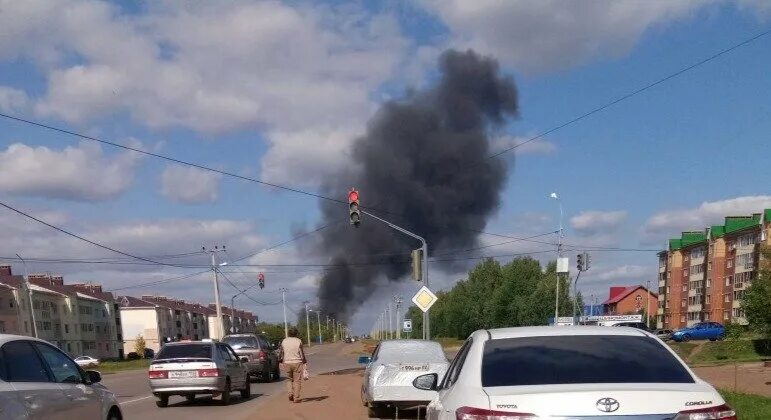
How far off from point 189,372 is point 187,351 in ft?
2.19

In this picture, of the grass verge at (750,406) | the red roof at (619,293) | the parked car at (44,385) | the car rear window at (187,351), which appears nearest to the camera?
the parked car at (44,385)

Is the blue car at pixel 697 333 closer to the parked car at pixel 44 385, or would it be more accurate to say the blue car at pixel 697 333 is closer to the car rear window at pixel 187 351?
the car rear window at pixel 187 351

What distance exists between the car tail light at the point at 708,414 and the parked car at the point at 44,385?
17.8 ft

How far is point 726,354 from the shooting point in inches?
1676

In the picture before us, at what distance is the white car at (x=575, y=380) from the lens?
181 inches

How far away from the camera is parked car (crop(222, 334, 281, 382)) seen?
28531 mm

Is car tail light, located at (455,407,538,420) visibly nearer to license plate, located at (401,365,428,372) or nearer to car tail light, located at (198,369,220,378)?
license plate, located at (401,365,428,372)

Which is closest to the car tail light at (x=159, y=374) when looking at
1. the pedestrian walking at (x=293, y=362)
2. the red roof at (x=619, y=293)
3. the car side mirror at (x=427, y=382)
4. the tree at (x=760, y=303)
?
the pedestrian walking at (x=293, y=362)

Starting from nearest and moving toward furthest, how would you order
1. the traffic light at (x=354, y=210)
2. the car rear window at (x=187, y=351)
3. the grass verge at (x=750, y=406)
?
the grass verge at (x=750, y=406) < the car rear window at (x=187, y=351) < the traffic light at (x=354, y=210)

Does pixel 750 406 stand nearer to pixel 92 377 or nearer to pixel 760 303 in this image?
pixel 92 377

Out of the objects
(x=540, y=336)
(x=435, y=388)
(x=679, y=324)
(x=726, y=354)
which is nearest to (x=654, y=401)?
(x=540, y=336)

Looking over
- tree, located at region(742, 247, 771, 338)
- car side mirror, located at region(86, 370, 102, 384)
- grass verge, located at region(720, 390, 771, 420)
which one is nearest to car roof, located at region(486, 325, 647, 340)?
car side mirror, located at region(86, 370, 102, 384)

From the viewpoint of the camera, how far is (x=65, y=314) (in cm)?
10256

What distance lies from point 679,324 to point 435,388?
4145 inches
